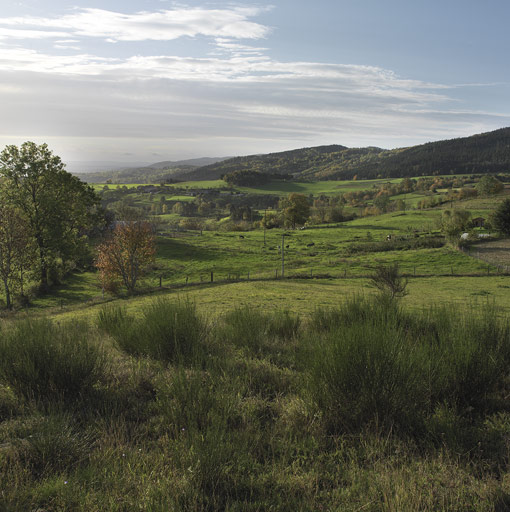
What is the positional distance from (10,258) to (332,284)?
89.1 ft

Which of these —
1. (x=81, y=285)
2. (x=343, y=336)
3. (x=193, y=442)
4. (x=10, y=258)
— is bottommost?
(x=81, y=285)

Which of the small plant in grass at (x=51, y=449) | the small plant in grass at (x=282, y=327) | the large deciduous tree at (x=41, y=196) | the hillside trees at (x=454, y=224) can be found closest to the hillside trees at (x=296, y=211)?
the hillside trees at (x=454, y=224)

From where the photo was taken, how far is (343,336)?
4.91 metres

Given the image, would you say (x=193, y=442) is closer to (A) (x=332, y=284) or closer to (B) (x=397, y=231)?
(A) (x=332, y=284)

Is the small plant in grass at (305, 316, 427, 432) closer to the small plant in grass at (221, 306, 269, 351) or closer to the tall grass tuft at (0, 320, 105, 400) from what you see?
the small plant in grass at (221, 306, 269, 351)

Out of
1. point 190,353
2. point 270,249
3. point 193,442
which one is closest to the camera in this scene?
point 193,442

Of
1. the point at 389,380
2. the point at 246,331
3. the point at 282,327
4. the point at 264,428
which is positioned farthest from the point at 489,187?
the point at 264,428

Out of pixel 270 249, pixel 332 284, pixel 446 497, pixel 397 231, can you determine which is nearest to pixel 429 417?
pixel 446 497

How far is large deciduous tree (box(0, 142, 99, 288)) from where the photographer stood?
31500mm

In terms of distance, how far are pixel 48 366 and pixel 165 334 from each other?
2186 mm

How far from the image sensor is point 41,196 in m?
32.6

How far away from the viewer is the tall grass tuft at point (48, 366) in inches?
209

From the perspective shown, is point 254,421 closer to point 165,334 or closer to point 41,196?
point 165,334

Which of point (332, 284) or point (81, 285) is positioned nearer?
point (332, 284)
